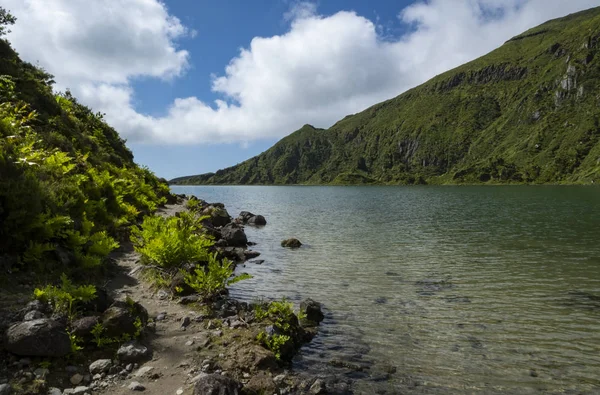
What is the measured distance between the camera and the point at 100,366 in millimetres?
6711

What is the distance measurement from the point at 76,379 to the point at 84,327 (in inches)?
51.9

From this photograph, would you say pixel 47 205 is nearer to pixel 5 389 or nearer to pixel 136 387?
pixel 5 389

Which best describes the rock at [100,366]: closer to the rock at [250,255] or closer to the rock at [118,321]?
the rock at [118,321]

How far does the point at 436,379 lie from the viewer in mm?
8766

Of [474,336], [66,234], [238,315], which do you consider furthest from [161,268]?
[474,336]

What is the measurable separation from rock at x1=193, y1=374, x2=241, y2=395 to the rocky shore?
0.06 feet

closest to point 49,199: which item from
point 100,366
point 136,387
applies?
point 100,366

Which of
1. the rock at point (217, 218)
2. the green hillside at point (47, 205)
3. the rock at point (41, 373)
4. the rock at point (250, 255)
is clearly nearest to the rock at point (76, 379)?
the rock at point (41, 373)

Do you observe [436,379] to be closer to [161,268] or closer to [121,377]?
[121,377]

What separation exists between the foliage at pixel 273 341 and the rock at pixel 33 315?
4.51m

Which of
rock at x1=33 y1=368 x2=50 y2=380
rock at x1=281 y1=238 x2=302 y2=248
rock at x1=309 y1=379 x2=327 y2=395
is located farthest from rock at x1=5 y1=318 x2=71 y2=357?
rock at x1=281 y1=238 x2=302 y2=248

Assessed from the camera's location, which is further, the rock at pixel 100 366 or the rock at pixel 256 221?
the rock at pixel 256 221

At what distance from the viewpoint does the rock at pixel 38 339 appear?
6160 mm

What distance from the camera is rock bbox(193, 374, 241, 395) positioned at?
619cm
